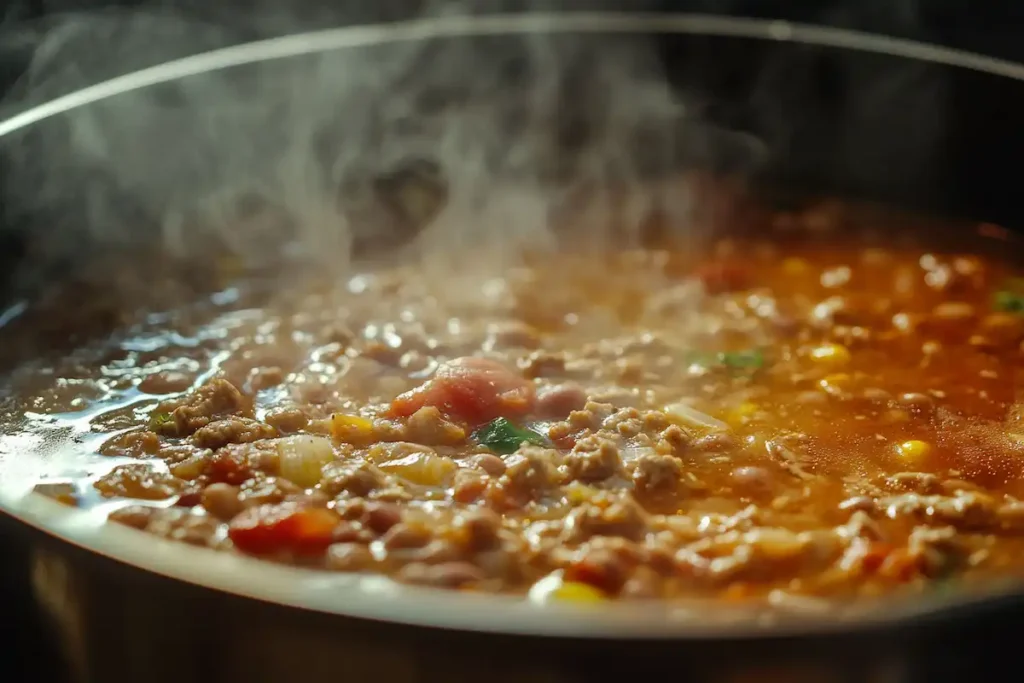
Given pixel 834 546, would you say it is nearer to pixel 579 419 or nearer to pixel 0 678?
pixel 579 419

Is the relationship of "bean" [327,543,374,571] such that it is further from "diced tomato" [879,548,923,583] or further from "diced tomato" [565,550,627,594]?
"diced tomato" [879,548,923,583]

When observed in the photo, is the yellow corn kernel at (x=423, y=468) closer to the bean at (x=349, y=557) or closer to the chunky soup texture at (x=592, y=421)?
the chunky soup texture at (x=592, y=421)

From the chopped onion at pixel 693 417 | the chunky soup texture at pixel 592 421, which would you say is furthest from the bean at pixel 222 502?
the chopped onion at pixel 693 417

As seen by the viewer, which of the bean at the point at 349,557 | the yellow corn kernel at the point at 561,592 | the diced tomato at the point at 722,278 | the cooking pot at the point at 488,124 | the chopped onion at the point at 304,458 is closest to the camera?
the yellow corn kernel at the point at 561,592

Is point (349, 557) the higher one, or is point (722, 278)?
point (722, 278)

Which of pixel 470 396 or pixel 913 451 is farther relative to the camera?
pixel 470 396

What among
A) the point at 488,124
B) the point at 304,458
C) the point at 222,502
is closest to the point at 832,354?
the point at 304,458

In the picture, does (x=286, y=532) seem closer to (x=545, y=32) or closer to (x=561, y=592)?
(x=561, y=592)
